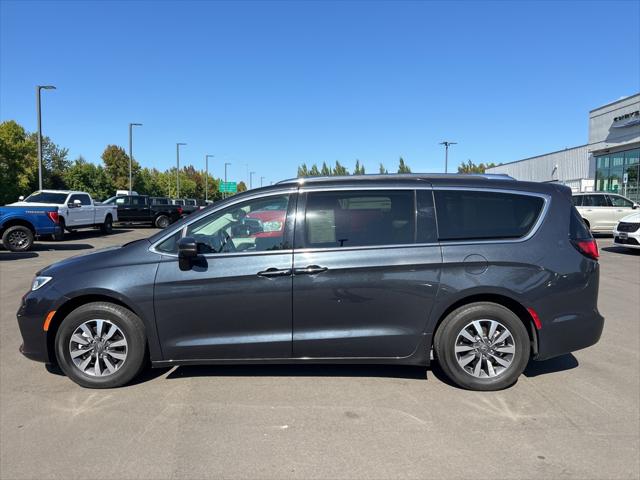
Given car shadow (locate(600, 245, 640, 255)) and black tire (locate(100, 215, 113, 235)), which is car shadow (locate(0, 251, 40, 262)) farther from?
car shadow (locate(600, 245, 640, 255))

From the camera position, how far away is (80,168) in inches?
2173

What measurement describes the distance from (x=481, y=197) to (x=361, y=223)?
3.71 feet

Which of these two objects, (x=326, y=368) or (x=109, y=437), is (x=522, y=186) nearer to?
(x=326, y=368)

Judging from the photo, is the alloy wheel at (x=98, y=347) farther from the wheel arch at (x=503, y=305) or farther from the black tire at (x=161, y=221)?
the black tire at (x=161, y=221)

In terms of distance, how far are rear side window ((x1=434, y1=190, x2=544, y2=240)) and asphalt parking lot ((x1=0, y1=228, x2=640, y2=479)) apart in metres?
1.37

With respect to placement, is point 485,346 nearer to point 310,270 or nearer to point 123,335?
point 310,270

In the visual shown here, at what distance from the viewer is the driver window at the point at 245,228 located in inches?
165

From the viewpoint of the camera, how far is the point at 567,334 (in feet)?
13.7

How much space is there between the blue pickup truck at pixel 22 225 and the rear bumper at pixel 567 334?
1520cm

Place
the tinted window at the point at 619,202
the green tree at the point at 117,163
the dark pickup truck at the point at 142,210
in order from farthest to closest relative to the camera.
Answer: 1. the green tree at the point at 117,163
2. the dark pickup truck at the point at 142,210
3. the tinted window at the point at 619,202

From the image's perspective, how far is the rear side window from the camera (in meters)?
4.24

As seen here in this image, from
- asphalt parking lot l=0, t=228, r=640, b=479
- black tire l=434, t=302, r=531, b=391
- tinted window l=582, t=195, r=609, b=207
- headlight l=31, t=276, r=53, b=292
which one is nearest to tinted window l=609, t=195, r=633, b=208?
tinted window l=582, t=195, r=609, b=207

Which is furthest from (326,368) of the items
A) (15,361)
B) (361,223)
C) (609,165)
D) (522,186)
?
(609,165)

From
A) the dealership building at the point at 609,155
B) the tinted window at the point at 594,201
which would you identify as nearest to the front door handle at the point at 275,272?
the tinted window at the point at 594,201
